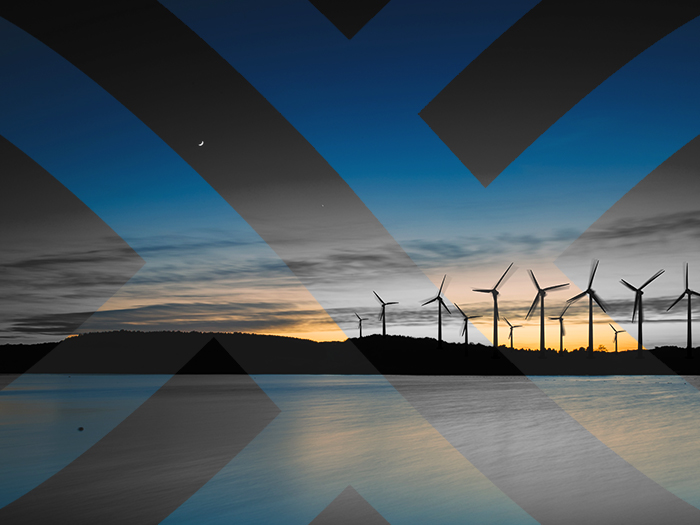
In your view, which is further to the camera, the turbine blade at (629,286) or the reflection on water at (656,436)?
the turbine blade at (629,286)

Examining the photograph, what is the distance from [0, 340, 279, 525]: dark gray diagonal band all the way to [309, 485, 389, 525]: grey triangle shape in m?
3.28

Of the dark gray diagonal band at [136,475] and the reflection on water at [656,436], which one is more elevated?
the dark gray diagonal band at [136,475]

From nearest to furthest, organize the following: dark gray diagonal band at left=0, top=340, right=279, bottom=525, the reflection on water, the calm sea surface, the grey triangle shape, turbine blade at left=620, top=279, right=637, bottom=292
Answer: the grey triangle shape → dark gray diagonal band at left=0, top=340, right=279, bottom=525 → the calm sea surface → the reflection on water → turbine blade at left=620, top=279, right=637, bottom=292

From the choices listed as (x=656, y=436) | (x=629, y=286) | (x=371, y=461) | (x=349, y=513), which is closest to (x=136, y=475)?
(x=349, y=513)

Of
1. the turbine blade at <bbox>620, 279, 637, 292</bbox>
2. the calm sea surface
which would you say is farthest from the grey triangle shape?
the turbine blade at <bbox>620, 279, 637, 292</bbox>

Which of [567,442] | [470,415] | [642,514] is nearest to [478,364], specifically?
[470,415]

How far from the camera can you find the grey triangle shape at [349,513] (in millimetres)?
11258

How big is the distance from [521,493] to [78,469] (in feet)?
41.1

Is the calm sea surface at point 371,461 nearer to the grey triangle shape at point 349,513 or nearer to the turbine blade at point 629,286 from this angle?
the grey triangle shape at point 349,513

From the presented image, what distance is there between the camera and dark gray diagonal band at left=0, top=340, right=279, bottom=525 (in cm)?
1166

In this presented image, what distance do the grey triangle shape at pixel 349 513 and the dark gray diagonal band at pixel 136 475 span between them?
328 cm

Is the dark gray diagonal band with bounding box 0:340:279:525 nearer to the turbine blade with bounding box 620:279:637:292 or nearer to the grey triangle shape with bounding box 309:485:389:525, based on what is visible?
the grey triangle shape with bounding box 309:485:389:525

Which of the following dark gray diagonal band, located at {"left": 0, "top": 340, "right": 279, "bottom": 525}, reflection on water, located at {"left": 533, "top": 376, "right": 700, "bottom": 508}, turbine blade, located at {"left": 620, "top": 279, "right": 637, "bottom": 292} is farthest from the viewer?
turbine blade, located at {"left": 620, "top": 279, "right": 637, "bottom": 292}

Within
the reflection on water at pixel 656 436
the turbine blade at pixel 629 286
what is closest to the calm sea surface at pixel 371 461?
the reflection on water at pixel 656 436
